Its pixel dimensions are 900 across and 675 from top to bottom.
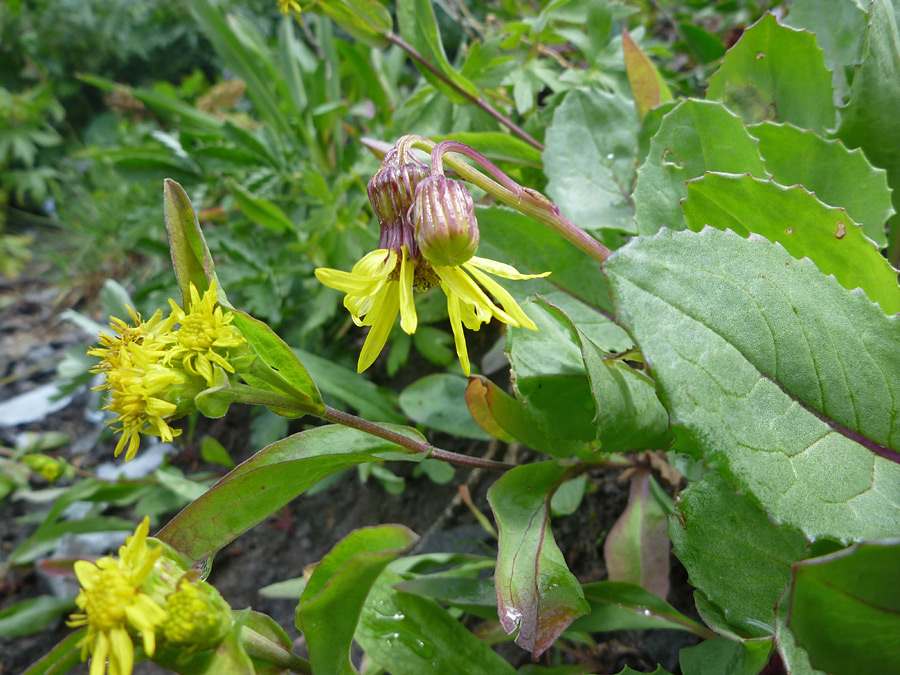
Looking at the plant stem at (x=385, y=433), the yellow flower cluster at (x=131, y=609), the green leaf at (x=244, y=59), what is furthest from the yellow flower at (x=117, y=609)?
the green leaf at (x=244, y=59)

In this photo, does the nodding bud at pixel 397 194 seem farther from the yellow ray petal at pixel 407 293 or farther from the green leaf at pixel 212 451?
the green leaf at pixel 212 451

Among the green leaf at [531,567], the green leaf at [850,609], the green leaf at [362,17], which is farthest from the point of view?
the green leaf at [362,17]

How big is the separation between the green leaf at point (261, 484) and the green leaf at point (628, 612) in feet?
1.23

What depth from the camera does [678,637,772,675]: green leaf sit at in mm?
607

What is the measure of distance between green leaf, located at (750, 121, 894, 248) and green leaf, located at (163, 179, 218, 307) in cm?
73

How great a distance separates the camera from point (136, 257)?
3.28 meters

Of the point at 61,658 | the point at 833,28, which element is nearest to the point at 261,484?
the point at 61,658

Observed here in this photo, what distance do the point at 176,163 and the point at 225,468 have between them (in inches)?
37.5

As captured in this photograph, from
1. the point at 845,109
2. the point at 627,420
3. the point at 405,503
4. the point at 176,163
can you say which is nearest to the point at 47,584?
the point at 405,503

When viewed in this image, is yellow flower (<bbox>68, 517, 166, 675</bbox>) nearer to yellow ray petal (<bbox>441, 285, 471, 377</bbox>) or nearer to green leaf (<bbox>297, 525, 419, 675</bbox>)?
green leaf (<bbox>297, 525, 419, 675</bbox>)

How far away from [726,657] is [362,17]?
3.84 ft

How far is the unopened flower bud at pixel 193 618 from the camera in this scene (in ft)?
1.70

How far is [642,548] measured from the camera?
92cm

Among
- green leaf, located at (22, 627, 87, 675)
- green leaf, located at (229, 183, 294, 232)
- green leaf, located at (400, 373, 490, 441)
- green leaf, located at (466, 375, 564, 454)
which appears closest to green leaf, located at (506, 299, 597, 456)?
green leaf, located at (466, 375, 564, 454)
